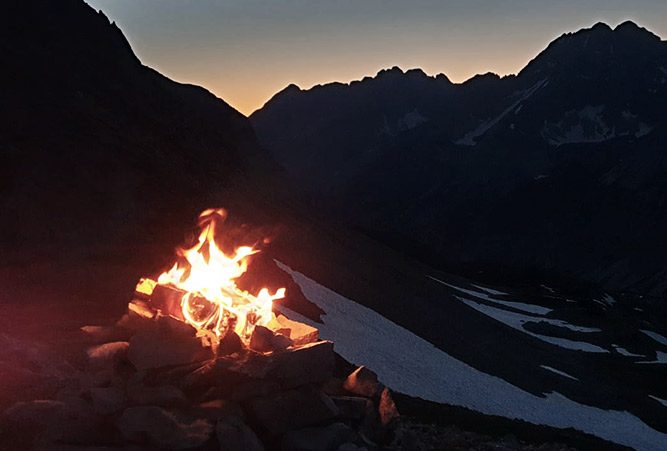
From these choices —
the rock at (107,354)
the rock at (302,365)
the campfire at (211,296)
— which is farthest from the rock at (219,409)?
the rock at (107,354)

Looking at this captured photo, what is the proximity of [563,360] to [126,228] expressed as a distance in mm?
48621

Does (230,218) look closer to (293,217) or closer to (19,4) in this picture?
(293,217)

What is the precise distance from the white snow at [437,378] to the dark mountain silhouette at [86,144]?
1475 cm

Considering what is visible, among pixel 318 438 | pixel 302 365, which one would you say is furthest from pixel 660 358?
pixel 318 438

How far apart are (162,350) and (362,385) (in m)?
5.33

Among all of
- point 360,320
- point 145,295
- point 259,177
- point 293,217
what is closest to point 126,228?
point 360,320

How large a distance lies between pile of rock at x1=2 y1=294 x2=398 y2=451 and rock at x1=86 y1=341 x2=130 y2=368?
0.02 metres

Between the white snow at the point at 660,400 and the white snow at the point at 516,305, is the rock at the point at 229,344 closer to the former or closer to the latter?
the white snow at the point at 660,400

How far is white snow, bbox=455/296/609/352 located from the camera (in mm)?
90287

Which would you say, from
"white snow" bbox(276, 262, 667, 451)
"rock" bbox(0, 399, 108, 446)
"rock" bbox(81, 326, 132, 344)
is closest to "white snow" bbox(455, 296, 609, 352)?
"white snow" bbox(276, 262, 667, 451)

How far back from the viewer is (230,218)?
7088 centimetres

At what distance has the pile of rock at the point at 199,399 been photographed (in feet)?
48.1

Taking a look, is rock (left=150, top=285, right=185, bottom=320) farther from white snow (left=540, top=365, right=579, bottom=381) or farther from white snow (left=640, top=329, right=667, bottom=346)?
white snow (left=640, top=329, right=667, bottom=346)

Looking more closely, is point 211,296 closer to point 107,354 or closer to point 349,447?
point 107,354
